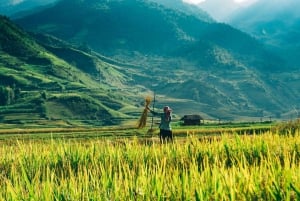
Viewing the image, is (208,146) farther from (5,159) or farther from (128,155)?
(5,159)

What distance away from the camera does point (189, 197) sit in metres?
8.99

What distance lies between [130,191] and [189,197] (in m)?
1.11

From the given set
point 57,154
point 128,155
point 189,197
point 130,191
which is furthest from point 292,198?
point 57,154

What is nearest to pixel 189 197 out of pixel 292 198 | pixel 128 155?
pixel 292 198

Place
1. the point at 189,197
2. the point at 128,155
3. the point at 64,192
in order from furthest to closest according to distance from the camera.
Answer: the point at 128,155
the point at 64,192
the point at 189,197

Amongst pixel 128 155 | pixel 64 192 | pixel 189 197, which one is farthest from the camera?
pixel 128 155

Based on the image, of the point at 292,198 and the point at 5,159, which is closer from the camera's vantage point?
the point at 292,198

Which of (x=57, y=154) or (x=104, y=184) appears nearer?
(x=104, y=184)

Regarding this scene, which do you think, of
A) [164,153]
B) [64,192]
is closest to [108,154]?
[164,153]

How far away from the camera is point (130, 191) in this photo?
946cm

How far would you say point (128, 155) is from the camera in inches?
742

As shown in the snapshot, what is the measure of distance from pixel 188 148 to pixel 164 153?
1.00 metres

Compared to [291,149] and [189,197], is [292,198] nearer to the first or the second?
[189,197]

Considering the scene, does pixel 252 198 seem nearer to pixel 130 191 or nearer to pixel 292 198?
pixel 292 198
